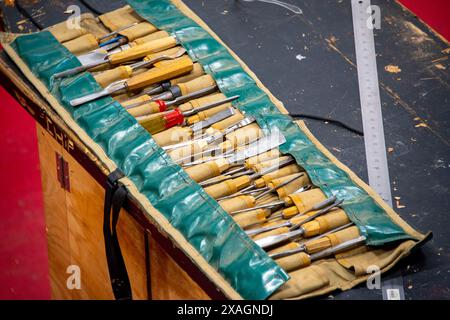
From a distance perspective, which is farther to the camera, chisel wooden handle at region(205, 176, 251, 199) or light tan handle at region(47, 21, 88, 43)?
light tan handle at region(47, 21, 88, 43)

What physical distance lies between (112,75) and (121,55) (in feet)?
0.39

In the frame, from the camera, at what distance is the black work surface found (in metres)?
4.51

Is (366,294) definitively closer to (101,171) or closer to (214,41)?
(101,171)

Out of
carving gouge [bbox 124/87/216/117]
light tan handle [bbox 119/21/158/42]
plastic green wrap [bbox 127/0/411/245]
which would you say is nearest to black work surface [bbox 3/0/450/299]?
plastic green wrap [bbox 127/0/411/245]

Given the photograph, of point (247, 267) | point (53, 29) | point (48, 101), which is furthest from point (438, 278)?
point (53, 29)

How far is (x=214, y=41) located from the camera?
17.0ft

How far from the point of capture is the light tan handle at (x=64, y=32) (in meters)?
5.17

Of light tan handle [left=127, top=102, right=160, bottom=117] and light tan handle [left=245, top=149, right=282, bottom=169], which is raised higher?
light tan handle [left=127, top=102, right=160, bottom=117]

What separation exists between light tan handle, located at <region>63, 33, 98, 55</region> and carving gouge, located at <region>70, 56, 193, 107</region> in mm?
298

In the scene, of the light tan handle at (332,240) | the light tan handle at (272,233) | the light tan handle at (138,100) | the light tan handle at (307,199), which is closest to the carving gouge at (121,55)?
the light tan handle at (138,100)

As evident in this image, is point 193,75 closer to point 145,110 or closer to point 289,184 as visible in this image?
point 145,110

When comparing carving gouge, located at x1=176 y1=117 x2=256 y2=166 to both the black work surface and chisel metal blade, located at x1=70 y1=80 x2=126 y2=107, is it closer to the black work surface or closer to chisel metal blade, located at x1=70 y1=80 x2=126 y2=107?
the black work surface

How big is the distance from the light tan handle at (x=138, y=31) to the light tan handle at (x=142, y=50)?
0.11m
